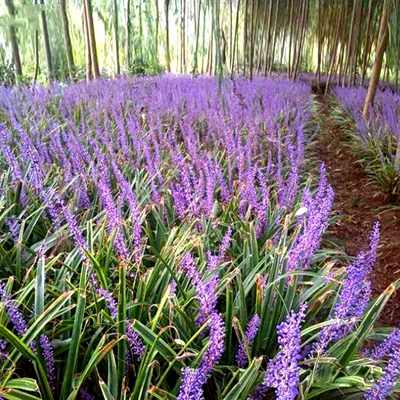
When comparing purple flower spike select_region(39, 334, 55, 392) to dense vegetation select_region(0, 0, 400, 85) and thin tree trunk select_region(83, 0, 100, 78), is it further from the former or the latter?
thin tree trunk select_region(83, 0, 100, 78)

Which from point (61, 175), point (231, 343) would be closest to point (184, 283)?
point (231, 343)

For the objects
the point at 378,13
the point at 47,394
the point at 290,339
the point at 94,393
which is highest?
the point at 378,13

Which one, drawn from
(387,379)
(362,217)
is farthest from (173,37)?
(387,379)

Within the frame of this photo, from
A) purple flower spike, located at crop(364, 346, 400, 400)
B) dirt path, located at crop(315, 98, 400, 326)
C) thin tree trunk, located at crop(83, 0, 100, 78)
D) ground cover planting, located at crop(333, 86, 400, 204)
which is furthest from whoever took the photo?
thin tree trunk, located at crop(83, 0, 100, 78)

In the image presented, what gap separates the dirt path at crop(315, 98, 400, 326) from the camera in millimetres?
2879

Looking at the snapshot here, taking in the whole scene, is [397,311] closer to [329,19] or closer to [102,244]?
[102,244]

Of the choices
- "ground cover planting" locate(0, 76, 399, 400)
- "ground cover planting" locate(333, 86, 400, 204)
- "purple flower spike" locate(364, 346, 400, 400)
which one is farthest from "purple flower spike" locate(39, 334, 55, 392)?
"ground cover planting" locate(333, 86, 400, 204)

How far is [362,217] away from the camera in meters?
3.92

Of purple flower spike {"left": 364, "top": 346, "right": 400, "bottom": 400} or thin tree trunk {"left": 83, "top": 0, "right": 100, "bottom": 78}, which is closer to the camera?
purple flower spike {"left": 364, "top": 346, "right": 400, "bottom": 400}

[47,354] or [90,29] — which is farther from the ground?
[90,29]

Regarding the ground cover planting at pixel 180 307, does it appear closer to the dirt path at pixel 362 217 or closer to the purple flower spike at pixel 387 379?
the purple flower spike at pixel 387 379

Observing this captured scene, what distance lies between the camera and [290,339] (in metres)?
0.85

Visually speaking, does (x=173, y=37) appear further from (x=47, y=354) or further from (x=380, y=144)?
(x=47, y=354)

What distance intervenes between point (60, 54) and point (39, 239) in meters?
7.97
